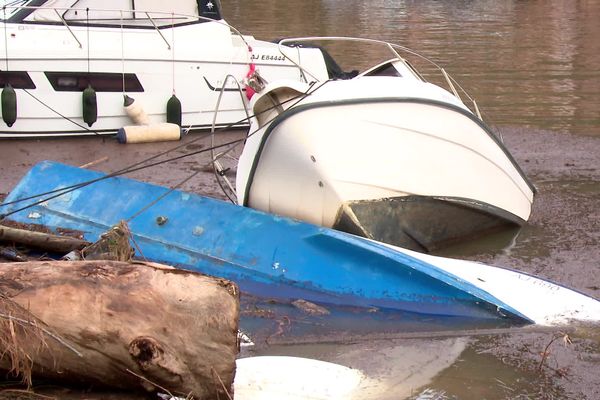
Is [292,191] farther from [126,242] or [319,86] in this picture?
[126,242]

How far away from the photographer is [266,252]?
22.8ft

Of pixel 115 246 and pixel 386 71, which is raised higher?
pixel 386 71

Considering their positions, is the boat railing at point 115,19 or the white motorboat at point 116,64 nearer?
the white motorboat at point 116,64

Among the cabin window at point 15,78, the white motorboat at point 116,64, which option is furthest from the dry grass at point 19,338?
the cabin window at point 15,78

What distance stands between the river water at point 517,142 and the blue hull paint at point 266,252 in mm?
577

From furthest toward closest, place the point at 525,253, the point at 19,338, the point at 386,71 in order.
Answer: the point at 386,71
the point at 525,253
the point at 19,338

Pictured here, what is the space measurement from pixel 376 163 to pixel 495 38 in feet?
48.1

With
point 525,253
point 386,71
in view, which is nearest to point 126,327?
point 525,253

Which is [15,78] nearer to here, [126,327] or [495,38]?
[126,327]

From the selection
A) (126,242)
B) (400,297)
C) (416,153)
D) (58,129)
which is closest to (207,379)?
(126,242)

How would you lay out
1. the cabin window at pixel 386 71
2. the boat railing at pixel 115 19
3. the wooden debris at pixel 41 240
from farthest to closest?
the boat railing at pixel 115 19 < the cabin window at pixel 386 71 < the wooden debris at pixel 41 240

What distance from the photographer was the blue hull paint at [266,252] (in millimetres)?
6480

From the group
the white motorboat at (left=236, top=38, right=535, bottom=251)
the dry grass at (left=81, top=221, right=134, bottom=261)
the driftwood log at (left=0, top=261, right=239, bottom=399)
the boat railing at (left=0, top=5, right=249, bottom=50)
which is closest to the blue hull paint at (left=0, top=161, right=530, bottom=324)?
the white motorboat at (left=236, top=38, right=535, bottom=251)

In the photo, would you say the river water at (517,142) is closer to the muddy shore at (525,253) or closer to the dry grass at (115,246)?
the muddy shore at (525,253)
